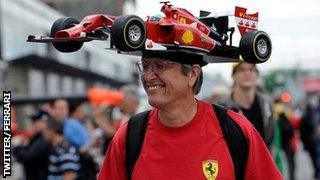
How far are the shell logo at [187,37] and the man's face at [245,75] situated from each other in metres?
2.67

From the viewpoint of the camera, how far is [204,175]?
132 inches

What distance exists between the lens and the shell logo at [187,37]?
129 inches

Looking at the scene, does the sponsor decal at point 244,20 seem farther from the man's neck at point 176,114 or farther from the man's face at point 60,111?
the man's face at point 60,111

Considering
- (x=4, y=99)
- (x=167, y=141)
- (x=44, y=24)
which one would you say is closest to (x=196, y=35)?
(x=167, y=141)

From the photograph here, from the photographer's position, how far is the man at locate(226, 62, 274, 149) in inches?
227

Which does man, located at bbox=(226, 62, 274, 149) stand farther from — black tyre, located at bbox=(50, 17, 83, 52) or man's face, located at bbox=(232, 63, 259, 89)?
black tyre, located at bbox=(50, 17, 83, 52)

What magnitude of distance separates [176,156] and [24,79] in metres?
36.2

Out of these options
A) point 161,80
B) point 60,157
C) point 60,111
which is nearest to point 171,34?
point 161,80

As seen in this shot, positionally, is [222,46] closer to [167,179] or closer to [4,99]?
[167,179]

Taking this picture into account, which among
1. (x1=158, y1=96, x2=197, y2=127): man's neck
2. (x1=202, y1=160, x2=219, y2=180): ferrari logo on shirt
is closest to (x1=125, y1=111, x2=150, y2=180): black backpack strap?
(x1=158, y1=96, x2=197, y2=127): man's neck

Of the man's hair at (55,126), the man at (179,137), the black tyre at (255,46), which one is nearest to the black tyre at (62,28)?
the man at (179,137)

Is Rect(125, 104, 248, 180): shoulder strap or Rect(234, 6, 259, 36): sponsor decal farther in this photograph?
Rect(234, 6, 259, 36): sponsor decal

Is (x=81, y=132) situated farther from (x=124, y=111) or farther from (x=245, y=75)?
(x=245, y=75)

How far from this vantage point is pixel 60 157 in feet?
24.2
